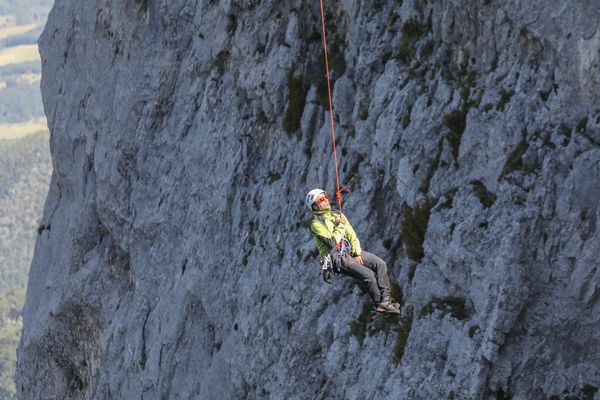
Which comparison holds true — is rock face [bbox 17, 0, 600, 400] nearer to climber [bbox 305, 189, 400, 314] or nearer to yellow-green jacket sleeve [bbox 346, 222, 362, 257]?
climber [bbox 305, 189, 400, 314]

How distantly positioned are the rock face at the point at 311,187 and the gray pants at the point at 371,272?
0.65 m

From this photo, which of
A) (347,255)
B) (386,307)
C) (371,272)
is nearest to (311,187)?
(347,255)

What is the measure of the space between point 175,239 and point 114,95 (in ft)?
23.2

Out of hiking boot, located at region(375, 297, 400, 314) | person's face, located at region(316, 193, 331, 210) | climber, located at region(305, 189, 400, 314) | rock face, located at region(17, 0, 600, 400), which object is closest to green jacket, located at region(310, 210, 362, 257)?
climber, located at region(305, 189, 400, 314)

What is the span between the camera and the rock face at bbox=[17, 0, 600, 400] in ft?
53.7

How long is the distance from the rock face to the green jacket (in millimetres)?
1327

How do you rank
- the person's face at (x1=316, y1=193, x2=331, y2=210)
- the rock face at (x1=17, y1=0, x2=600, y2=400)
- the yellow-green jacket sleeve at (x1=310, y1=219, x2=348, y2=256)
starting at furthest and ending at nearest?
the yellow-green jacket sleeve at (x1=310, y1=219, x2=348, y2=256), the person's face at (x1=316, y1=193, x2=331, y2=210), the rock face at (x1=17, y1=0, x2=600, y2=400)

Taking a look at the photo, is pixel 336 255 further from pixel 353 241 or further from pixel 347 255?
pixel 353 241

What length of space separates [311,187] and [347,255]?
5.06 meters

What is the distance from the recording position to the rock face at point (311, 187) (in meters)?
16.4

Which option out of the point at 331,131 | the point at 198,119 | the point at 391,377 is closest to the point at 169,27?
the point at 198,119

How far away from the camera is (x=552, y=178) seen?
637 inches

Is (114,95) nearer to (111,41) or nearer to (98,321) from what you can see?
(111,41)

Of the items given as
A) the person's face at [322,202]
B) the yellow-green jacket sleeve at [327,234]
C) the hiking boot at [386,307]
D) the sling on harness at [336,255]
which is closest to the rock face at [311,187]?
the hiking boot at [386,307]
